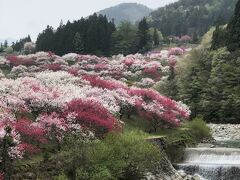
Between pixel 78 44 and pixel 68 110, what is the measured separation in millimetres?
77197

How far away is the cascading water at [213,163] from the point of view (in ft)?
110

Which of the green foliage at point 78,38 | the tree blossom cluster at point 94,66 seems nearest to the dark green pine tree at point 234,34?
the tree blossom cluster at point 94,66

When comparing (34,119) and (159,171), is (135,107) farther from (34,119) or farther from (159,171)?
(34,119)

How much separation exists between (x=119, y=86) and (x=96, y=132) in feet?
43.2

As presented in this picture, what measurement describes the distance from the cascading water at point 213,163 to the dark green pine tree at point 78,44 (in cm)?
7060

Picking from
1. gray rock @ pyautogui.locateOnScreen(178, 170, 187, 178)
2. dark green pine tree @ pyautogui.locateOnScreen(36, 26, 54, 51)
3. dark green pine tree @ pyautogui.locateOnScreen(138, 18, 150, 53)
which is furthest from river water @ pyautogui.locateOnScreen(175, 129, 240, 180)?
dark green pine tree @ pyautogui.locateOnScreen(138, 18, 150, 53)

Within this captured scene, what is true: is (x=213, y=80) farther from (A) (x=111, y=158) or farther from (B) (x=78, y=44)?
(B) (x=78, y=44)

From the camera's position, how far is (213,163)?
36.0 m

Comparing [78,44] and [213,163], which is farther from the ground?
[213,163]

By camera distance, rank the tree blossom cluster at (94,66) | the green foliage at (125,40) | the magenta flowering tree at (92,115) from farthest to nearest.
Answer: the green foliage at (125,40), the tree blossom cluster at (94,66), the magenta flowering tree at (92,115)

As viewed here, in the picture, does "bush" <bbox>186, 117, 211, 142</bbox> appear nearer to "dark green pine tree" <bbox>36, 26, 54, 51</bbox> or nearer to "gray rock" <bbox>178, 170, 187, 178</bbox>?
"gray rock" <bbox>178, 170, 187, 178</bbox>

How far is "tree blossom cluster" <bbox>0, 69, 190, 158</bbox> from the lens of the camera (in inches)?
1072

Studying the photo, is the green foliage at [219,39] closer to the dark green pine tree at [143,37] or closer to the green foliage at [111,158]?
the green foliage at [111,158]

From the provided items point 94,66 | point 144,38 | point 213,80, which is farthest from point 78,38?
point 213,80
